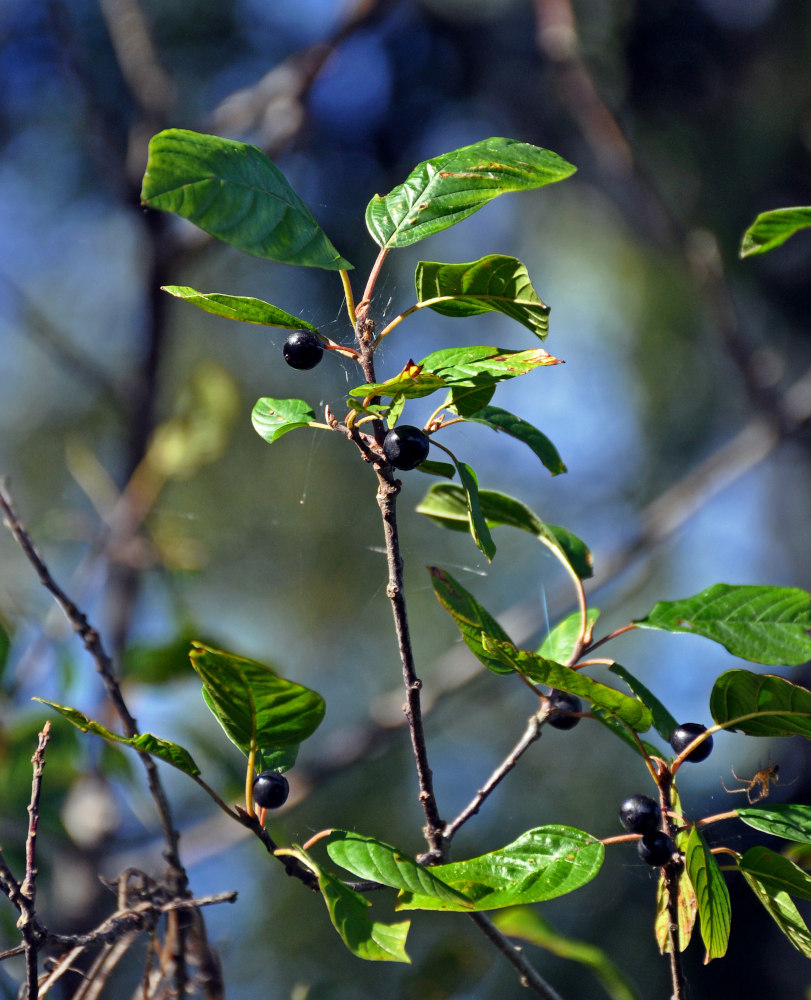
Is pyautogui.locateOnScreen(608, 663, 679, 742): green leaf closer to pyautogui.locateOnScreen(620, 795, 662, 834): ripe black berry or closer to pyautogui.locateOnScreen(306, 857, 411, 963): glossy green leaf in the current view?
pyautogui.locateOnScreen(620, 795, 662, 834): ripe black berry

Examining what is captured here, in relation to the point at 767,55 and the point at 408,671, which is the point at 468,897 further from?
the point at 767,55

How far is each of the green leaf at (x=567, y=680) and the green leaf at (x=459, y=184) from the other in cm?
24

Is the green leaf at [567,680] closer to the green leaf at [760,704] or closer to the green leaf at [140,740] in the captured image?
the green leaf at [760,704]

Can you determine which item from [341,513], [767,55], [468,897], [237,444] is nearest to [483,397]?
[468,897]

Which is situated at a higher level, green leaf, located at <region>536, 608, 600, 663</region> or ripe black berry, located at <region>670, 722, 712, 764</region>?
ripe black berry, located at <region>670, 722, 712, 764</region>

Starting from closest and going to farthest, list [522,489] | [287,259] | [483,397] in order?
1. [287,259]
2. [483,397]
3. [522,489]

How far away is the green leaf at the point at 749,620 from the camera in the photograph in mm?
525

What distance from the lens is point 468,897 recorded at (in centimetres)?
44

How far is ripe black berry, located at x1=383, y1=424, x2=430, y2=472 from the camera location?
1.53 feet

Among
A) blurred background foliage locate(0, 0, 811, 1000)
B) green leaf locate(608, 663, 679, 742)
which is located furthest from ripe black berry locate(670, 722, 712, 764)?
blurred background foliage locate(0, 0, 811, 1000)

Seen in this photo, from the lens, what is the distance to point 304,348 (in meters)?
0.51

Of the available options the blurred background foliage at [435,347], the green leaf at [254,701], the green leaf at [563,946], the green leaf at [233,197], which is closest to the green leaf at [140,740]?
the green leaf at [254,701]

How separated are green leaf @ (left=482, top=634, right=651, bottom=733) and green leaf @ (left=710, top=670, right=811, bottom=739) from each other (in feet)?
0.17

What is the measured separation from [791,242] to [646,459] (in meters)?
0.91
